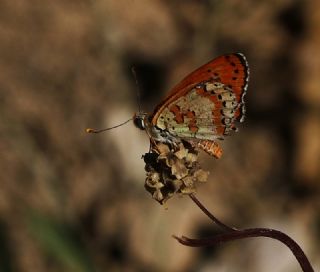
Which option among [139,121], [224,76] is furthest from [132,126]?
[224,76]

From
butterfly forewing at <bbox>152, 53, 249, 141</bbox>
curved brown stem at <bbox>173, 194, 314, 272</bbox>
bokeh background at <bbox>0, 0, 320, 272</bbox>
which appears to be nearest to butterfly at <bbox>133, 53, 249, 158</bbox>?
butterfly forewing at <bbox>152, 53, 249, 141</bbox>

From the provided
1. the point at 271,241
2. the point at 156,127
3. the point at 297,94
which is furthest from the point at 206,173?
the point at 297,94

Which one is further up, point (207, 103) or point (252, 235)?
point (207, 103)

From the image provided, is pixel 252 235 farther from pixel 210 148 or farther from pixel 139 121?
pixel 139 121

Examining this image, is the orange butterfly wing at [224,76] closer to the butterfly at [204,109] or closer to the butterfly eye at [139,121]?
the butterfly at [204,109]

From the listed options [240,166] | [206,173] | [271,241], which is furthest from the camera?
[240,166]

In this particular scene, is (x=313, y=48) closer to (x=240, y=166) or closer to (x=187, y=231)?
(x=240, y=166)

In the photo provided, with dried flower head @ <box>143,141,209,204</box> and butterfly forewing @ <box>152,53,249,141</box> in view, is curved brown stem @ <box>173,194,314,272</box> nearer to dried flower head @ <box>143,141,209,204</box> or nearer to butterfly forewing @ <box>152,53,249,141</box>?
dried flower head @ <box>143,141,209,204</box>
